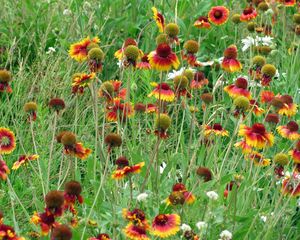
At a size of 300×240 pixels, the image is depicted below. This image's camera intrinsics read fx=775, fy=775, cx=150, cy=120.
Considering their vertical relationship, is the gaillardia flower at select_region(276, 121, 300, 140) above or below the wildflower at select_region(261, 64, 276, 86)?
below

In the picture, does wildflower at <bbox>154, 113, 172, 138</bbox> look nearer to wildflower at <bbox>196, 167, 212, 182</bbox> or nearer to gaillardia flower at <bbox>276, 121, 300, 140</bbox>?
wildflower at <bbox>196, 167, 212, 182</bbox>

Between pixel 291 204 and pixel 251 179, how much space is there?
145mm

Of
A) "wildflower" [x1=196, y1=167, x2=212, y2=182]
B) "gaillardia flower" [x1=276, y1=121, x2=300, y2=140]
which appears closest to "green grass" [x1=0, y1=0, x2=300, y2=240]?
"wildflower" [x1=196, y1=167, x2=212, y2=182]

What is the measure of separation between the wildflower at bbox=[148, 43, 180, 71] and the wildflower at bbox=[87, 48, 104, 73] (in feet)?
0.51

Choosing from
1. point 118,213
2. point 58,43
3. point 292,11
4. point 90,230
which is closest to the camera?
point 118,213

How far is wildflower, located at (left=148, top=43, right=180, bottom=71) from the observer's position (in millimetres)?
2096

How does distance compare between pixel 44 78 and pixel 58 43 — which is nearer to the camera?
pixel 44 78

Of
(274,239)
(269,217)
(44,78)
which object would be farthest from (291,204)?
(44,78)

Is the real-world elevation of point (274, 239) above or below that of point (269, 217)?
below

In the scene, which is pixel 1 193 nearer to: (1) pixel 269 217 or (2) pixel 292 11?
(1) pixel 269 217

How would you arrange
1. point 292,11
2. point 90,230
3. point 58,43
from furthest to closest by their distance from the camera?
point 292,11 → point 58,43 → point 90,230

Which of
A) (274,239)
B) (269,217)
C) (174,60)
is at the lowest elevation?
(274,239)

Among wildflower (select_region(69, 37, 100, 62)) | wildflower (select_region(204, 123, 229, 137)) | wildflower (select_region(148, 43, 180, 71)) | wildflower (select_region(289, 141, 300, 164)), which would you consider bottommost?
wildflower (select_region(204, 123, 229, 137))

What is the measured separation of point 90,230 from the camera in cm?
223
